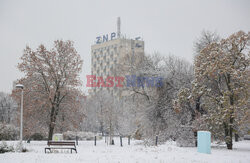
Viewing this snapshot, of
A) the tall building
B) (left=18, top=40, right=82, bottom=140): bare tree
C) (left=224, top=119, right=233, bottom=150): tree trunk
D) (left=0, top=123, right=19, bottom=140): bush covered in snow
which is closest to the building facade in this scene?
the tall building

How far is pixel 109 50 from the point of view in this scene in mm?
124500

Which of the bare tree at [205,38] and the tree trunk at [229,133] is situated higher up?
the bare tree at [205,38]

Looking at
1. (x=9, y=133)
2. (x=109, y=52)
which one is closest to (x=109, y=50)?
(x=109, y=52)

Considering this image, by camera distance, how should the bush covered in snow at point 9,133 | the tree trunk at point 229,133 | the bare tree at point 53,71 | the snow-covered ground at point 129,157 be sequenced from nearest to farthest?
the snow-covered ground at point 129,157, the tree trunk at point 229,133, the bare tree at point 53,71, the bush covered in snow at point 9,133

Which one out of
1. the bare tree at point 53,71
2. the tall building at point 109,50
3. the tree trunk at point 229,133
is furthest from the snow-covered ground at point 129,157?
the tall building at point 109,50

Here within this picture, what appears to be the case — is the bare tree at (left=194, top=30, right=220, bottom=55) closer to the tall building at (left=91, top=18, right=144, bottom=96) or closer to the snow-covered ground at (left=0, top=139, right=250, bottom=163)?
the snow-covered ground at (left=0, top=139, right=250, bottom=163)

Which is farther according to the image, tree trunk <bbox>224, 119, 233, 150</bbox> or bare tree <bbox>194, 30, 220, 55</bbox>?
bare tree <bbox>194, 30, 220, 55</bbox>

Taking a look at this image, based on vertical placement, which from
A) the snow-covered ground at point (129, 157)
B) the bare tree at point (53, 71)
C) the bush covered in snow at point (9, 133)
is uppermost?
the bare tree at point (53, 71)

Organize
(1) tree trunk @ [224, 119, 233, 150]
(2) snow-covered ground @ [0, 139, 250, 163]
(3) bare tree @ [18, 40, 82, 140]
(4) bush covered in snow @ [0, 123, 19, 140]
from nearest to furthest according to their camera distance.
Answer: (2) snow-covered ground @ [0, 139, 250, 163] → (1) tree trunk @ [224, 119, 233, 150] → (3) bare tree @ [18, 40, 82, 140] → (4) bush covered in snow @ [0, 123, 19, 140]

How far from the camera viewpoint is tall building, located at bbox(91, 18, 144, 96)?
120 m

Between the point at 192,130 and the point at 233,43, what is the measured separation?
24.6 feet

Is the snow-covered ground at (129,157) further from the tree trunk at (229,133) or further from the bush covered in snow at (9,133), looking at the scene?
the bush covered in snow at (9,133)

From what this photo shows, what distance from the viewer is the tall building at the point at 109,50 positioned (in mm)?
120106

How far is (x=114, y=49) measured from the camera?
122 meters
